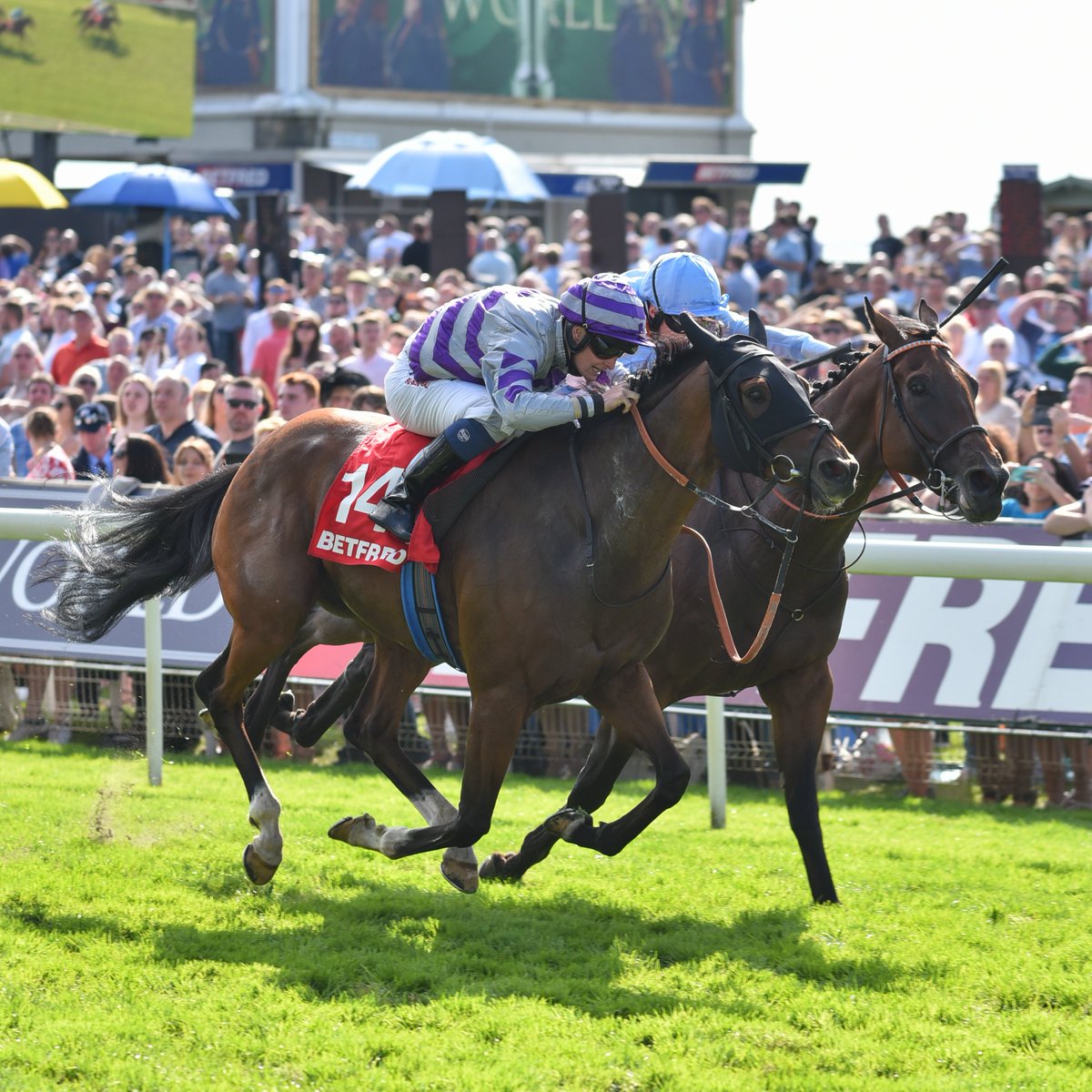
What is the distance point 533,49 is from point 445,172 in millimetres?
22062

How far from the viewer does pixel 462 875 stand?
5.57 meters

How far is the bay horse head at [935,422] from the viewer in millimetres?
5402

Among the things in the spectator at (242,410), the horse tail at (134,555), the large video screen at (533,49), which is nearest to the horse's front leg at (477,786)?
the horse tail at (134,555)

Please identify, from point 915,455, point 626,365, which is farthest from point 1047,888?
point 626,365

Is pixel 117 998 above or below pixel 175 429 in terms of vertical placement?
below

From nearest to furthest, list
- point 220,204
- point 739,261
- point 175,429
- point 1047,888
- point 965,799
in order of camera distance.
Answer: point 1047,888, point 965,799, point 175,429, point 739,261, point 220,204

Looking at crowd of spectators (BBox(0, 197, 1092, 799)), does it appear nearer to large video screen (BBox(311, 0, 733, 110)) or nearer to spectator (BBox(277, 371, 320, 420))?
spectator (BBox(277, 371, 320, 420))

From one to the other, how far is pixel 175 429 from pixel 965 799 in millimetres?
4815

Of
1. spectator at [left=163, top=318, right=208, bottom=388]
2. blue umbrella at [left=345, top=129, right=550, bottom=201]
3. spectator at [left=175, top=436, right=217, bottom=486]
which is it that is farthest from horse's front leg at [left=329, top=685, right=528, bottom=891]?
blue umbrella at [left=345, top=129, right=550, bottom=201]

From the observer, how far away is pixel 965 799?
8133 millimetres

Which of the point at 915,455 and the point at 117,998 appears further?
the point at 915,455

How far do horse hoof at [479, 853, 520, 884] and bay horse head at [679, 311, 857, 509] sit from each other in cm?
180

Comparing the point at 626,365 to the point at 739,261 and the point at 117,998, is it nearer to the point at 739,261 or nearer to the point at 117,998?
the point at 117,998

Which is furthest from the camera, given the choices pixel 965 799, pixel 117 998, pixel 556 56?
pixel 556 56
